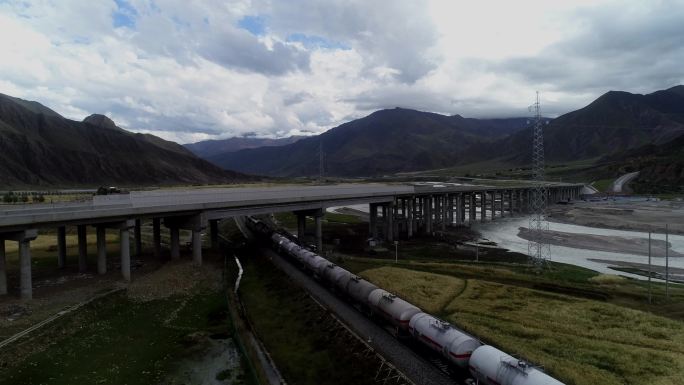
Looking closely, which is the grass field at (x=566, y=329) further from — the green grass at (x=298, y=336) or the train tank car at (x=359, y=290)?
the green grass at (x=298, y=336)

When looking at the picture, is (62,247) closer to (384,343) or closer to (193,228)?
(193,228)

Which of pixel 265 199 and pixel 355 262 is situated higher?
pixel 265 199

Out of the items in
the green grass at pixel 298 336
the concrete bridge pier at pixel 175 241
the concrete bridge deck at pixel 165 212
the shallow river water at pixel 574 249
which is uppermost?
the concrete bridge deck at pixel 165 212

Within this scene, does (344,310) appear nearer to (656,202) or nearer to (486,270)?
(486,270)

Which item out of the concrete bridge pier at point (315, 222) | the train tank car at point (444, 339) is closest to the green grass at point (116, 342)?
the train tank car at point (444, 339)

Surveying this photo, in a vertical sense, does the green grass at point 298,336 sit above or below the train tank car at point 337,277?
below

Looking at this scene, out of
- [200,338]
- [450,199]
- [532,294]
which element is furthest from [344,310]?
[450,199]

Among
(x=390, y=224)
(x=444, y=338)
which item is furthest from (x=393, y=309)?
(x=390, y=224)

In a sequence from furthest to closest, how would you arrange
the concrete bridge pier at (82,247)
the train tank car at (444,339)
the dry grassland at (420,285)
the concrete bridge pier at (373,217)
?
the concrete bridge pier at (373,217) → the concrete bridge pier at (82,247) → the dry grassland at (420,285) → the train tank car at (444,339)
